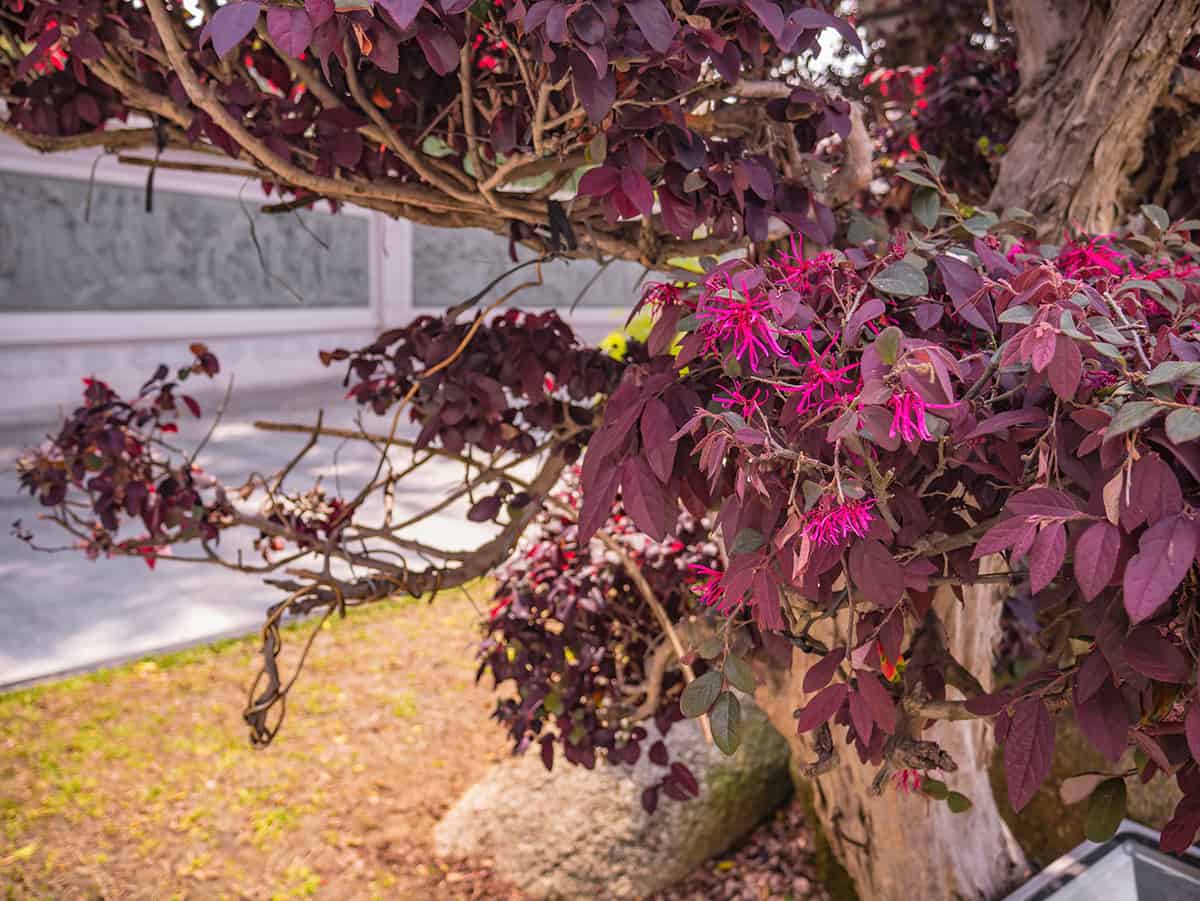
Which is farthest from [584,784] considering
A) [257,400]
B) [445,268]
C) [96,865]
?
[445,268]

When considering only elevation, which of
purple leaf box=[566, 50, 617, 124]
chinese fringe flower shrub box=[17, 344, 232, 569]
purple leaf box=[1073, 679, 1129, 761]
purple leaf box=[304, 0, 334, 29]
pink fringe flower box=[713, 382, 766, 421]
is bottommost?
chinese fringe flower shrub box=[17, 344, 232, 569]

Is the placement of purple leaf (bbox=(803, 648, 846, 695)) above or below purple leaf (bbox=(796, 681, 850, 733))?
above

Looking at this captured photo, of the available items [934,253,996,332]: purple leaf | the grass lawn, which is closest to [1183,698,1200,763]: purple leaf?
[934,253,996,332]: purple leaf

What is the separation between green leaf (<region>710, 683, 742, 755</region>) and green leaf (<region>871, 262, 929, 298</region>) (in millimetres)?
450

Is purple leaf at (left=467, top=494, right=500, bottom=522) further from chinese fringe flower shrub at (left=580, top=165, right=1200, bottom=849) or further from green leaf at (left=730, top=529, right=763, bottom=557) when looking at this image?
green leaf at (left=730, top=529, right=763, bottom=557)

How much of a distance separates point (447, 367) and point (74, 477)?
3.18 ft

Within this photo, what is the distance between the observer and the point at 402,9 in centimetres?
88

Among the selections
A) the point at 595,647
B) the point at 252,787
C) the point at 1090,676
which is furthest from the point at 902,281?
the point at 252,787

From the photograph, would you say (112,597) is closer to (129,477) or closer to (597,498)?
(129,477)

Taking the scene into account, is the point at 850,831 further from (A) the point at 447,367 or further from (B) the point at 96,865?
(B) the point at 96,865

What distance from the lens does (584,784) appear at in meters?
2.73

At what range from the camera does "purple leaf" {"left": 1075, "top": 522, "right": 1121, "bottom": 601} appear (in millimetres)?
721

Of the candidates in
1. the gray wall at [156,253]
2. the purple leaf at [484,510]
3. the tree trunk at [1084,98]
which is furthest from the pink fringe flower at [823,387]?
the gray wall at [156,253]

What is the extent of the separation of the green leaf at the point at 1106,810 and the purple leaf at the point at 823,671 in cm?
29
